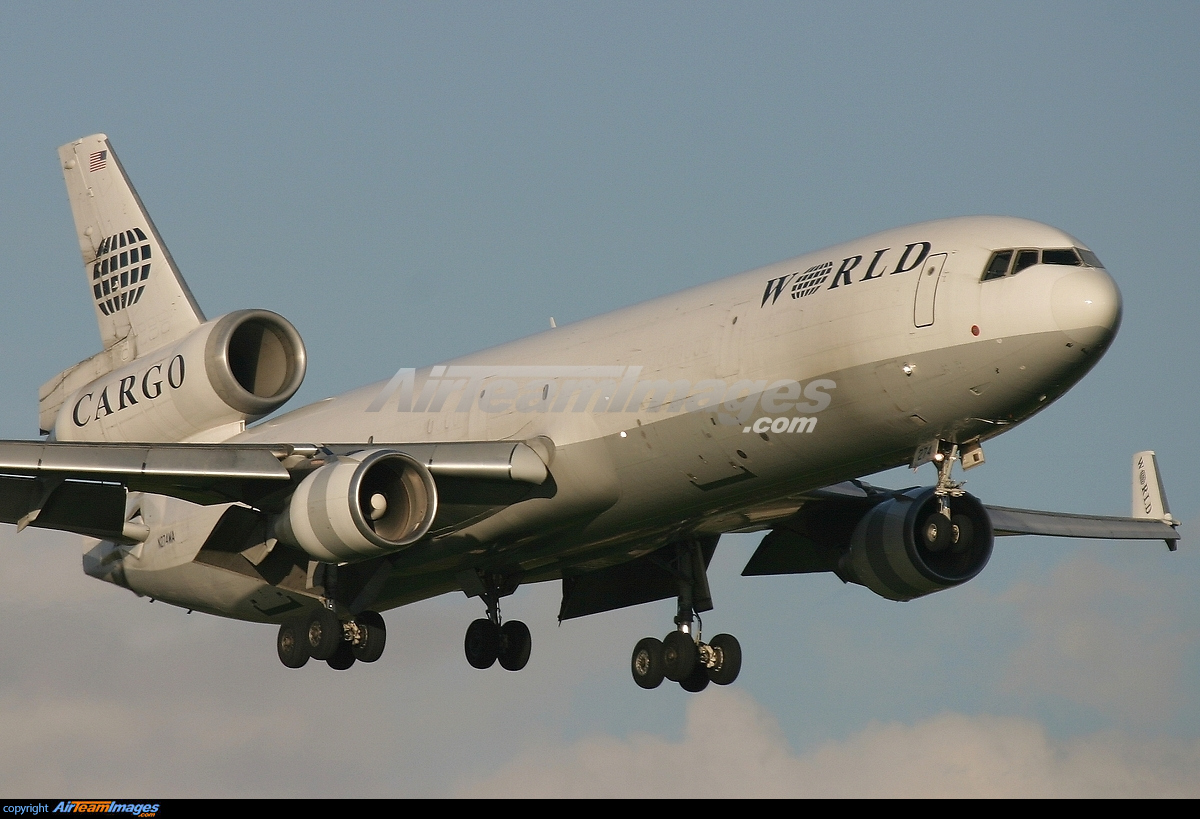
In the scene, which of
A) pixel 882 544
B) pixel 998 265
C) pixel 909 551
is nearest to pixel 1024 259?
pixel 998 265

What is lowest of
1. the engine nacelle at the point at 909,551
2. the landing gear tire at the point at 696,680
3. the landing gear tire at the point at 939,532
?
the landing gear tire at the point at 696,680

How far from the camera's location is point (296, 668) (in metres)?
30.5

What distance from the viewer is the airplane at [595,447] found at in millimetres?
23844

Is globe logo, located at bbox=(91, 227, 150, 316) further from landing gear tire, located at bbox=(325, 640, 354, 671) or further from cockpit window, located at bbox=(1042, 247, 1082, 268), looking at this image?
cockpit window, located at bbox=(1042, 247, 1082, 268)

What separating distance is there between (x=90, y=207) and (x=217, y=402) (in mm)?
8916

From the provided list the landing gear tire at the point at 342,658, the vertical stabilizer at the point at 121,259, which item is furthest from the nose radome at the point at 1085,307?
the vertical stabilizer at the point at 121,259

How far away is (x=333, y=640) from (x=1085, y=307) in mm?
14372

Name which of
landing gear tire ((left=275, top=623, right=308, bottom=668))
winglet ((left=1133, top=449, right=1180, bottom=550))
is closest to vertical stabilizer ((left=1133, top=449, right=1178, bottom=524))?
winglet ((left=1133, top=449, right=1180, bottom=550))

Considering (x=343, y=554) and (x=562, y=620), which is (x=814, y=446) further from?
(x=562, y=620)

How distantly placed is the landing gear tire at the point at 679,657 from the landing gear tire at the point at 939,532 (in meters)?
6.66

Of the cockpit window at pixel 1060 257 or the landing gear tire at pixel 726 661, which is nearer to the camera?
the cockpit window at pixel 1060 257

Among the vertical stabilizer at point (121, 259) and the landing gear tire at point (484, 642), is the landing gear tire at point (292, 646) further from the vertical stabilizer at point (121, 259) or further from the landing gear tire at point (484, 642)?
the vertical stabilizer at point (121, 259)

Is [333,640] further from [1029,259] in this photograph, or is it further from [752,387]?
[1029,259]

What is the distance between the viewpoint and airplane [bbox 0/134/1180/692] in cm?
Result: 2384
